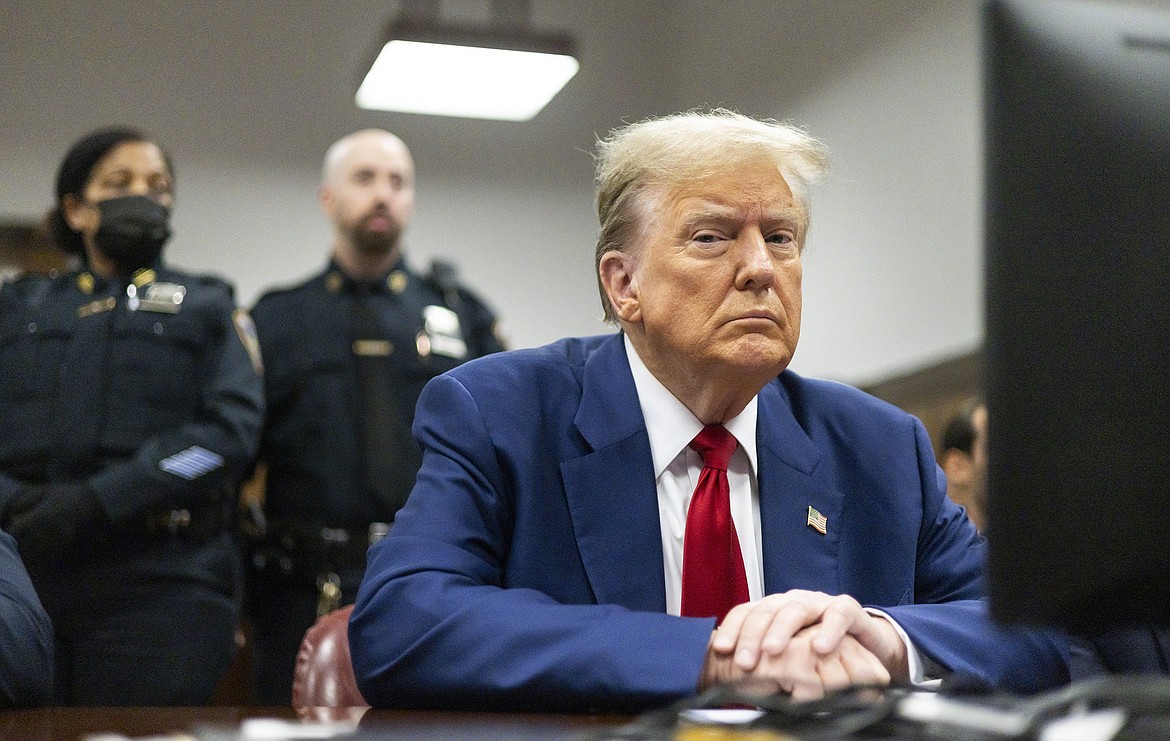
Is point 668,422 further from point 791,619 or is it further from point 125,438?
point 125,438

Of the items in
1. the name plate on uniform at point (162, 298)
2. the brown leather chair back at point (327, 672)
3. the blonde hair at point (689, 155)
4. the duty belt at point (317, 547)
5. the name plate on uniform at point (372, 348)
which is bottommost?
the duty belt at point (317, 547)

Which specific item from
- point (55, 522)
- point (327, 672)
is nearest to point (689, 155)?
point (327, 672)

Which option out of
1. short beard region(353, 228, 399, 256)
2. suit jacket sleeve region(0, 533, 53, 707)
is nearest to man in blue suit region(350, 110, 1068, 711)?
suit jacket sleeve region(0, 533, 53, 707)

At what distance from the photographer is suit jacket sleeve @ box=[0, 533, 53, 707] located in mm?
1292

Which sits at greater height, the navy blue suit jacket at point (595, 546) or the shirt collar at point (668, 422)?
the shirt collar at point (668, 422)

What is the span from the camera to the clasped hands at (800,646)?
3.84ft

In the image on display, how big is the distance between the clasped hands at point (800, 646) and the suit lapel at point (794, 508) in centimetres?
28

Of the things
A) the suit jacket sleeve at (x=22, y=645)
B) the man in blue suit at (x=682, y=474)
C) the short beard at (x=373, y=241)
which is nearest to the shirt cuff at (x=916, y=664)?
the man in blue suit at (x=682, y=474)

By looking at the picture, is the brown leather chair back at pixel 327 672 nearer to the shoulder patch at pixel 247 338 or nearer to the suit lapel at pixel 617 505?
→ the suit lapel at pixel 617 505

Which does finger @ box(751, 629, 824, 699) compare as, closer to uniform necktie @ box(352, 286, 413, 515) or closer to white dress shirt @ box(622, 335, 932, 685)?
white dress shirt @ box(622, 335, 932, 685)

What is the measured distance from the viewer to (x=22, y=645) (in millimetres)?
1315

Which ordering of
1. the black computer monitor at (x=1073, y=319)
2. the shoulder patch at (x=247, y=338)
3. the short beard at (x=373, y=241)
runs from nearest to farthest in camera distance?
the black computer monitor at (x=1073, y=319) → the shoulder patch at (x=247, y=338) → the short beard at (x=373, y=241)

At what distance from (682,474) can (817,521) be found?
0.18 m

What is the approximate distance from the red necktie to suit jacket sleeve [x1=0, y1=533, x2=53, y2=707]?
0.71 metres
